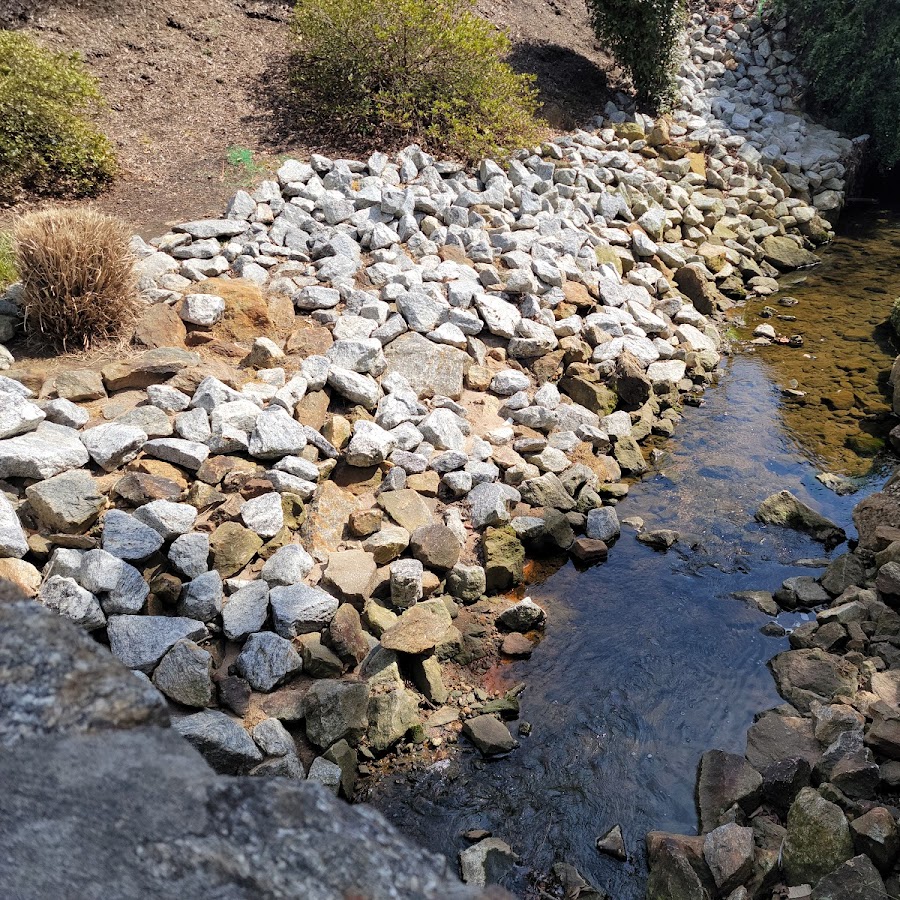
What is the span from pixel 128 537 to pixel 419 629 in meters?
1.76

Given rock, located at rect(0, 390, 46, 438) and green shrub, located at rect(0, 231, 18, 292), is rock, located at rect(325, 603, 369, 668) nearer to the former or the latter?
rock, located at rect(0, 390, 46, 438)

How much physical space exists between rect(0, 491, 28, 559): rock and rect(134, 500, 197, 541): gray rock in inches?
24.1

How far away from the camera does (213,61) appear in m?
10.5

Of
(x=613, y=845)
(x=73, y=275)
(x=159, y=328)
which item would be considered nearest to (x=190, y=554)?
(x=159, y=328)

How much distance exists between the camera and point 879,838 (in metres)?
3.41

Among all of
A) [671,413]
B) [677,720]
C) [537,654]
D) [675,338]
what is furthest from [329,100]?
[677,720]

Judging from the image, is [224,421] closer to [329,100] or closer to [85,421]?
[85,421]

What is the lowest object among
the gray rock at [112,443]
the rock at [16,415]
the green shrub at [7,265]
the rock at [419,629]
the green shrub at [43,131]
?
the rock at [419,629]

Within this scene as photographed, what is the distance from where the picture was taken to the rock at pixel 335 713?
4266mm

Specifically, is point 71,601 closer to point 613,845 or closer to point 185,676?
point 185,676

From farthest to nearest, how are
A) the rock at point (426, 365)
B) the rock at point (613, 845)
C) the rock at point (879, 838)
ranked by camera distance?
the rock at point (426, 365) → the rock at point (613, 845) → the rock at point (879, 838)

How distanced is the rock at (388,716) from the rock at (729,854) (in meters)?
1.64

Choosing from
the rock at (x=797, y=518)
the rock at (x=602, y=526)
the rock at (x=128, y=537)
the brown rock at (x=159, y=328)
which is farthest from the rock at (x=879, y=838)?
the brown rock at (x=159, y=328)

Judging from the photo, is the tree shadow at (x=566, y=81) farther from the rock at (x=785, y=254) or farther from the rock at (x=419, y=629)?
the rock at (x=419, y=629)
